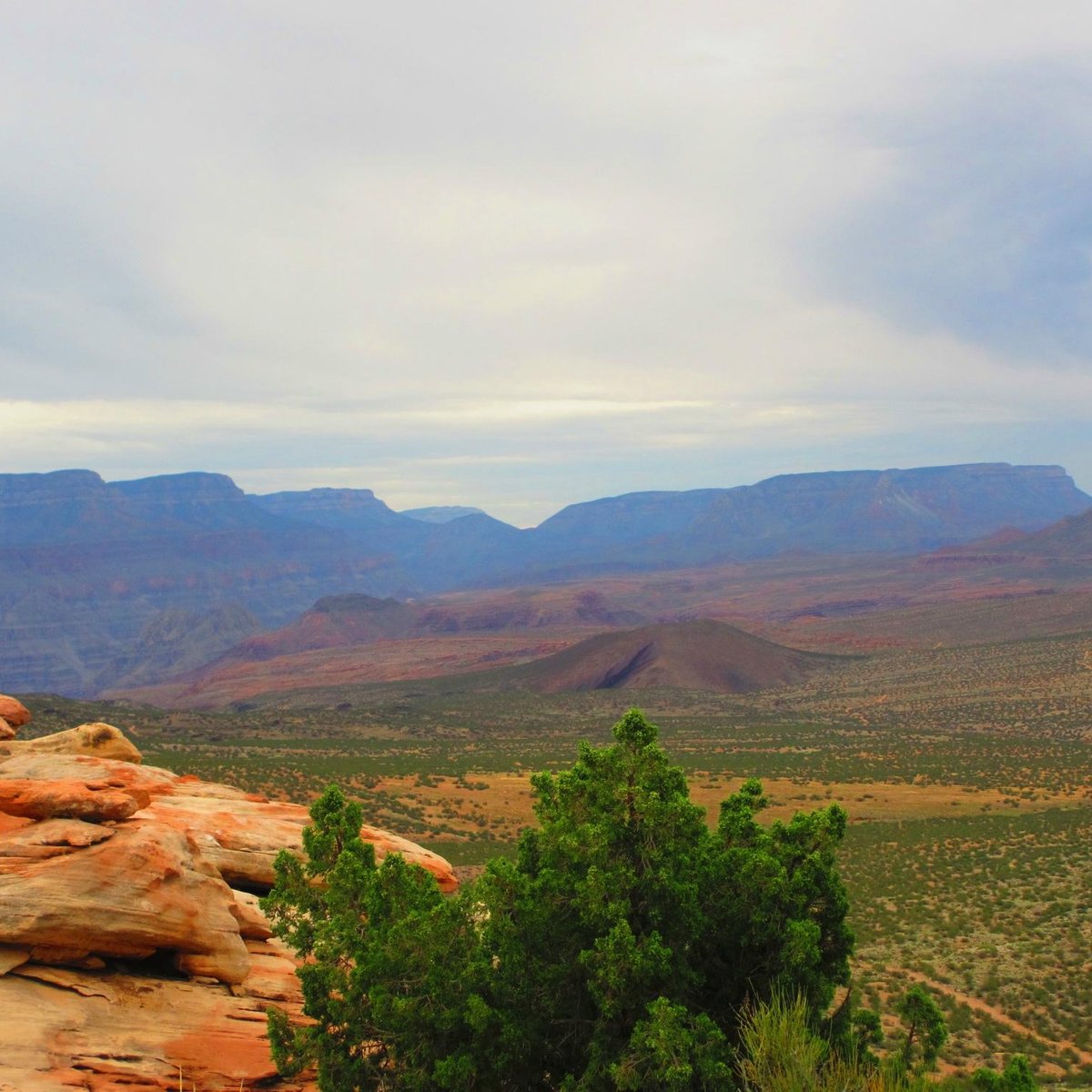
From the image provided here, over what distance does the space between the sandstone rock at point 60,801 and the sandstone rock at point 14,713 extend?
723 cm

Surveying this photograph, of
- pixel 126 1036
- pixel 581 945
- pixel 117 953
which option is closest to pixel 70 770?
pixel 117 953

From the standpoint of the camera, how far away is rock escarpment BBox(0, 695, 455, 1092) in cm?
995

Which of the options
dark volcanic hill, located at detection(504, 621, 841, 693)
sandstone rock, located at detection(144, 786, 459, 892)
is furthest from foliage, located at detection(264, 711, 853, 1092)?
dark volcanic hill, located at detection(504, 621, 841, 693)

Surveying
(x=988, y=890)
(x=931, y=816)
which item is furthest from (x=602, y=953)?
(x=931, y=816)

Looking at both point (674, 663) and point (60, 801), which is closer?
point (60, 801)

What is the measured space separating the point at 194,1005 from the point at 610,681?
97.2m

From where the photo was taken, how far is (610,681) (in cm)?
10738

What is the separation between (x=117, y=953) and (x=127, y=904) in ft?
Answer: 2.39

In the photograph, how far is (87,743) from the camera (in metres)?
17.5

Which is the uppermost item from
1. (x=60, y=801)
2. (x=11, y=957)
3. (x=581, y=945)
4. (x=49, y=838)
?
(x=60, y=801)

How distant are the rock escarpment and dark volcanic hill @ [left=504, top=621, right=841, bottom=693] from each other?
8987 cm

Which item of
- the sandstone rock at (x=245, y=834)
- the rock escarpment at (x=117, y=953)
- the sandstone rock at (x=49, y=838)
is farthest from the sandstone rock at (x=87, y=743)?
the sandstone rock at (x=49, y=838)

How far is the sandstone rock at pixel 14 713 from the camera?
746 inches

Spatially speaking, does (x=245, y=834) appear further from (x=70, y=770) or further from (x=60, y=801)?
(x=60, y=801)
